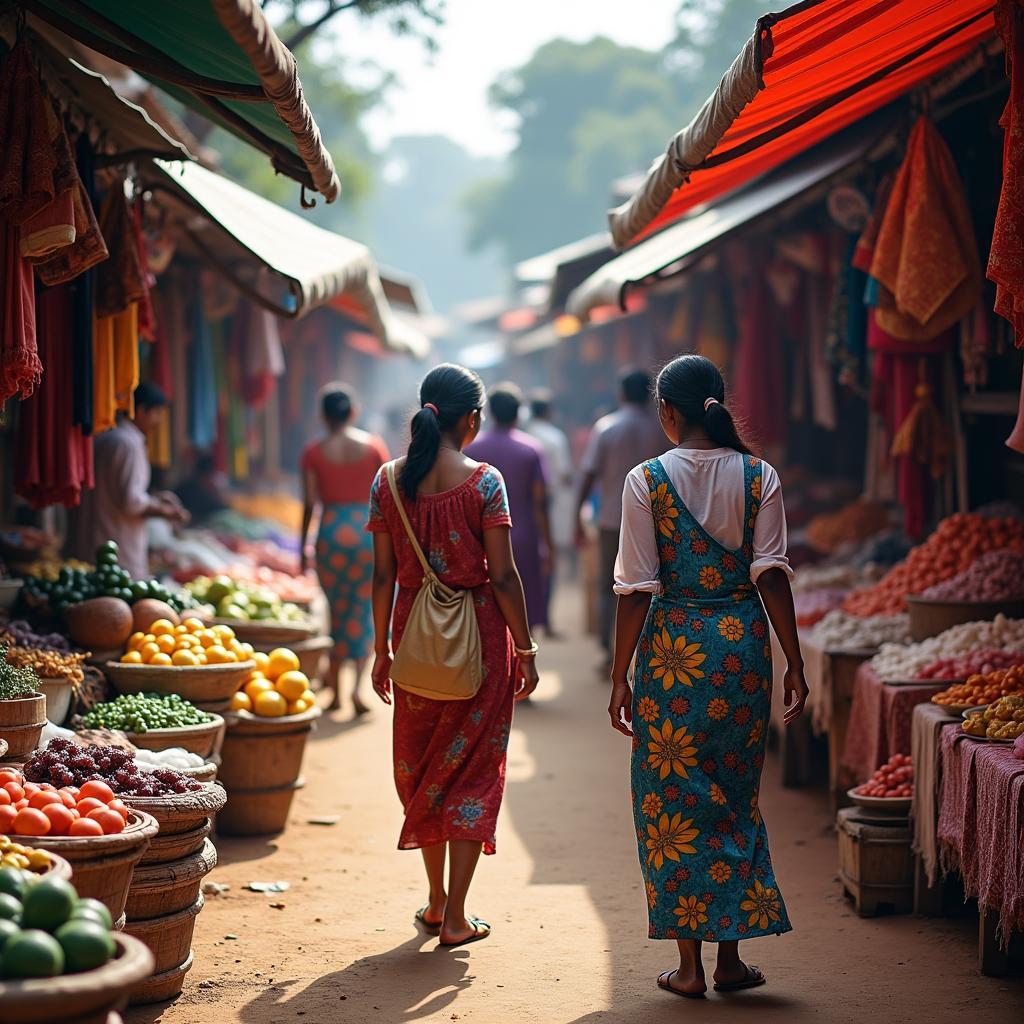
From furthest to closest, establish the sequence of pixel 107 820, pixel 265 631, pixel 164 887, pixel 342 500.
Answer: pixel 342 500 < pixel 265 631 < pixel 164 887 < pixel 107 820

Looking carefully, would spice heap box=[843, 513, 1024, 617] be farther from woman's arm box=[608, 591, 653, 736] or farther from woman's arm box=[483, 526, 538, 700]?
woman's arm box=[608, 591, 653, 736]

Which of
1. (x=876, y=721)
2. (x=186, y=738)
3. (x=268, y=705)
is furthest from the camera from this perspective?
(x=268, y=705)

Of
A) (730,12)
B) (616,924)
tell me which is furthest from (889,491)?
(730,12)

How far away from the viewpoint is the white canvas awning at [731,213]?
784cm

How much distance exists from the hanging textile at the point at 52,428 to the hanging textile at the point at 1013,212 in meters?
3.83

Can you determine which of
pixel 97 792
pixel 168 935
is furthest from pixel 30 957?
pixel 168 935

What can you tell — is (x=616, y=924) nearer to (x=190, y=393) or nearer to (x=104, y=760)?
(x=104, y=760)

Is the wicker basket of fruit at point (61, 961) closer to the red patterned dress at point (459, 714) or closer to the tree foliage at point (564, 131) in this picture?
the red patterned dress at point (459, 714)

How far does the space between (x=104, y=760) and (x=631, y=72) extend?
54577mm

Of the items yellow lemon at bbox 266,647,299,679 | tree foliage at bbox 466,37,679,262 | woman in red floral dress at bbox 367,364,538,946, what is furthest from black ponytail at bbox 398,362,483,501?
tree foliage at bbox 466,37,679,262

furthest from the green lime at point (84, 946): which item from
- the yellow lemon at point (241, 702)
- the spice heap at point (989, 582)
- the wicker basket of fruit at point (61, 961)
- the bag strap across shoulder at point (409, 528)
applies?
the spice heap at point (989, 582)

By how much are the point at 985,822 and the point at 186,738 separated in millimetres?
3105

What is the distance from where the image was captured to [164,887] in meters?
4.57

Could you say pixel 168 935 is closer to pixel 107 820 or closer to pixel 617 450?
Result: pixel 107 820
